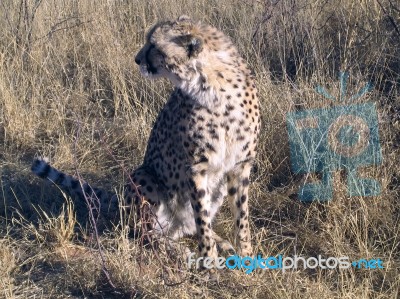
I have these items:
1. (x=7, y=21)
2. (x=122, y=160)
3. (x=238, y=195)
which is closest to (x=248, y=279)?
(x=238, y=195)

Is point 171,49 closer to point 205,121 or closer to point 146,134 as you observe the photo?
point 205,121

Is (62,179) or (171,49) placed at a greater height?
(171,49)

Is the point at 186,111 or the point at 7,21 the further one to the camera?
the point at 7,21

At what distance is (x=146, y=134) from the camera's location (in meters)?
3.64

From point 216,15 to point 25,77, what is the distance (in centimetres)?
135

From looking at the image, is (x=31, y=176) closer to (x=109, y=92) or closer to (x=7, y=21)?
(x=109, y=92)

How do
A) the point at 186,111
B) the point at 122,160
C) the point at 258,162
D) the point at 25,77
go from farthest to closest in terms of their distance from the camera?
the point at 25,77 < the point at 122,160 < the point at 258,162 < the point at 186,111

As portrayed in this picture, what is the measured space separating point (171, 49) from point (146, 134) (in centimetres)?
100

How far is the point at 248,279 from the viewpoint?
257cm

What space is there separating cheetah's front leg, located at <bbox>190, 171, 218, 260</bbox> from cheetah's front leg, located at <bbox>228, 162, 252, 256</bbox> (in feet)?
0.40

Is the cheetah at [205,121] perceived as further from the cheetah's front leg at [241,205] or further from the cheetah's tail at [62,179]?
the cheetah's tail at [62,179]

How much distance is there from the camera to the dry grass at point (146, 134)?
264 cm

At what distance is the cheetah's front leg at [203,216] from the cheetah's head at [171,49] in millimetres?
432

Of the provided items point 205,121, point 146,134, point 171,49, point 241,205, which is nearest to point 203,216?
point 241,205
